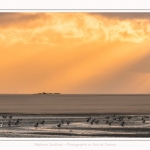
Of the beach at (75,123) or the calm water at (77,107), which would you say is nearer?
the beach at (75,123)

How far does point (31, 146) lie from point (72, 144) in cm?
71

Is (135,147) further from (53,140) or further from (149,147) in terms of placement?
(53,140)

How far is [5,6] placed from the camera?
7.96m

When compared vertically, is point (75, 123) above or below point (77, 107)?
below

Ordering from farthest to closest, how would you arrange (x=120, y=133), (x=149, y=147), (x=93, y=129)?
1. (x=93, y=129)
2. (x=120, y=133)
3. (x=149, y=147)

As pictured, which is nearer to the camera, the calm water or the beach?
the beach

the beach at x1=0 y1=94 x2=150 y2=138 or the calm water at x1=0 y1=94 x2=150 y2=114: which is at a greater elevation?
the calm water at x1=0 y1=94 x2=150 y2=114

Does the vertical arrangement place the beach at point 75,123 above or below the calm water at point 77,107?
below

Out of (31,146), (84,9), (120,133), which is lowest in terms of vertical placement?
(31,146)

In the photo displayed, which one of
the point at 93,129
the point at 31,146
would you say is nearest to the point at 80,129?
the point at 93,129

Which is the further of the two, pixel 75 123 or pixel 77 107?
pixel 77 107

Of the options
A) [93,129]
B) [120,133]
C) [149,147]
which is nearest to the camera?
[149,147]

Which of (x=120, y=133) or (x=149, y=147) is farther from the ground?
(x=120, y=133)

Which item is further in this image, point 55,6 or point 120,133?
point 120,133
